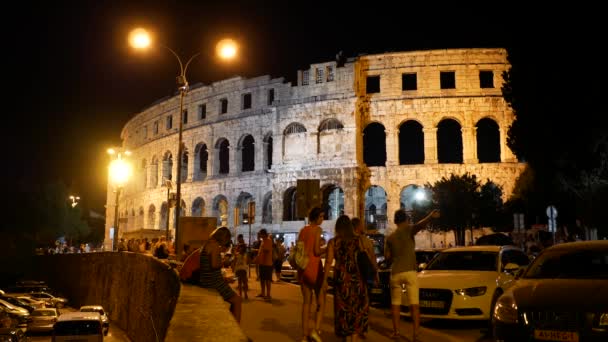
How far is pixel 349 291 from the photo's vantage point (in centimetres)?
665

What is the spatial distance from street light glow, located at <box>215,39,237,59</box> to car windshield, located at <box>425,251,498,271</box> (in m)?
8.45

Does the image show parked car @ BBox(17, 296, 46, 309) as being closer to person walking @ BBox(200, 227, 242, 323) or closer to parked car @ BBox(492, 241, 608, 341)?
person walking @ BBox(200, 227, 242, 323)

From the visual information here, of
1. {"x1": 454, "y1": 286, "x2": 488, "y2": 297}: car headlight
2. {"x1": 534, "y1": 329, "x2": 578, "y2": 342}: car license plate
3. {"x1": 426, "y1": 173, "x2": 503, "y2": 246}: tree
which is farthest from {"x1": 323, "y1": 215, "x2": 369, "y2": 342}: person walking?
{"x1": 426, "y1": 173, "x2": 503, "y2": 246}: tree

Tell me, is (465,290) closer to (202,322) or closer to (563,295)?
(563,295)

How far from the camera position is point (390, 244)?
8359mm

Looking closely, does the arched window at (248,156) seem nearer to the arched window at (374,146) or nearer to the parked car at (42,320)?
the arched window at (374,146)

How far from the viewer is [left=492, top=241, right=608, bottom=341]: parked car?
5520mm

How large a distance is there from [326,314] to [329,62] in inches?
1127

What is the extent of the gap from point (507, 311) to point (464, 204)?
89.3 ft

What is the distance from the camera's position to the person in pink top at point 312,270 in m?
7.42

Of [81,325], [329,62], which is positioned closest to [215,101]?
[329,62]

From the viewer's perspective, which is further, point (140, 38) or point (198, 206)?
point (198, 206)

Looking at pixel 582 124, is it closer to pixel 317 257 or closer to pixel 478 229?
pixel 317 257

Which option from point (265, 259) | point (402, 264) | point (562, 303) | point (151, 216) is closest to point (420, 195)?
point (265, 259)
